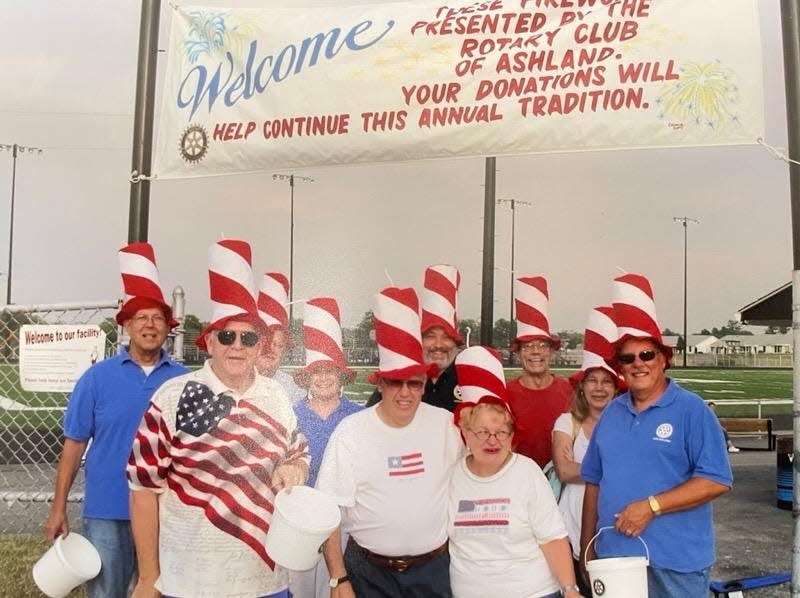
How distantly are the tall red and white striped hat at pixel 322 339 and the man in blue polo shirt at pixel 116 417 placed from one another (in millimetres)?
514

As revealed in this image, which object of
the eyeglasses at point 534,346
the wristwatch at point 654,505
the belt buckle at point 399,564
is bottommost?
the belt buckle at point 399,564

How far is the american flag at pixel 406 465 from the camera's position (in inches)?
91.4

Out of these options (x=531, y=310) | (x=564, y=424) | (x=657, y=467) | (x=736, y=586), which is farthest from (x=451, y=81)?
(x=736, y=586)

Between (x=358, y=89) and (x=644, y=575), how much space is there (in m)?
1.85

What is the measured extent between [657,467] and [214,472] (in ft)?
4.22

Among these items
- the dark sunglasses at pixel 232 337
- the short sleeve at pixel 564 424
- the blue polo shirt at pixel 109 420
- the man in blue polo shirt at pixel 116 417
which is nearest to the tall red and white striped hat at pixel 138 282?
the man in blue polo shirt at pixel 116 417

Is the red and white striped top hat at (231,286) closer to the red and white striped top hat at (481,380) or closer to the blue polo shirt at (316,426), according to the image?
the blue polo shirt at (316,426)

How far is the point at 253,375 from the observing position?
2.26 metres

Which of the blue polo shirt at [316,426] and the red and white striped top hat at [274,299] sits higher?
the red and white striped top hat at [274,299]

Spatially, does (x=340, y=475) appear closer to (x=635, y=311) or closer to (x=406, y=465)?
(x=406, y=465)

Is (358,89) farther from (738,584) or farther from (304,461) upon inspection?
(738,584)

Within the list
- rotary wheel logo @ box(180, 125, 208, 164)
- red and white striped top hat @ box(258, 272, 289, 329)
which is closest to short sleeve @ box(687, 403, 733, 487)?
red and white striped top hat @ box(258, 272, 289, 329)

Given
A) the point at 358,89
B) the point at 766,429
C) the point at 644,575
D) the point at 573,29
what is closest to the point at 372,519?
the point at 644,575

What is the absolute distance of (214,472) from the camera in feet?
7.20
